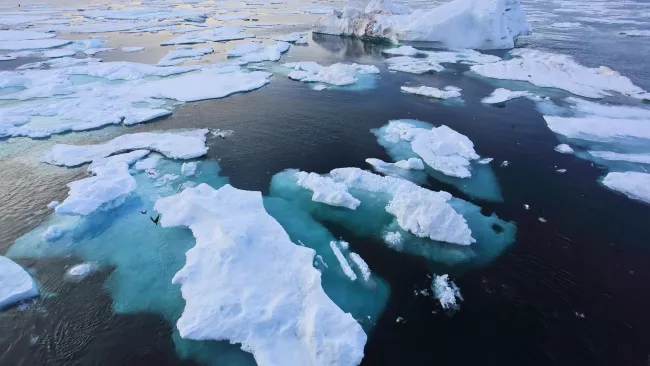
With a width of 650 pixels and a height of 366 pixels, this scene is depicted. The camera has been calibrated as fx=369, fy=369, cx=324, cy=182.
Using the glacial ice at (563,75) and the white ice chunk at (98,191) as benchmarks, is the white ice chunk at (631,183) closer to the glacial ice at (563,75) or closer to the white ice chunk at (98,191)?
the glacial ice at (563,75)

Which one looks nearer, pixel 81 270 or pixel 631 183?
pixel 81 270

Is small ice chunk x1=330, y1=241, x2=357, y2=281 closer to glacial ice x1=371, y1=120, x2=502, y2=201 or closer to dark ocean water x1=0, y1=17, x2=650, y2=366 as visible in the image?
dark ocean water x1=0, y1=17, x2=650, y2=366

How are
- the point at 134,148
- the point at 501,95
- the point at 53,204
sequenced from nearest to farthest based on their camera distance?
the point at 53,204, the point at 134,148, the point at 501,95

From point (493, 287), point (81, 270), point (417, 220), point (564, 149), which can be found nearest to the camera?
point (493, 287)

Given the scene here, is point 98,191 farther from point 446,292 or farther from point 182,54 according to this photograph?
point 182,54

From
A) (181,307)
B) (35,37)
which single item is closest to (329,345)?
(181,307)

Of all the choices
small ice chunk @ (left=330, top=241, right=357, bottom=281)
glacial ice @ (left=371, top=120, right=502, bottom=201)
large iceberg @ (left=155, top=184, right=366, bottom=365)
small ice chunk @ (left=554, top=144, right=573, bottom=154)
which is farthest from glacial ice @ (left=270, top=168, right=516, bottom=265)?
small ice chunk @ (left=554, top=144, right=573, bottom=154)

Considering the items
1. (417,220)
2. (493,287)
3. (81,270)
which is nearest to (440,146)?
(417,220)
